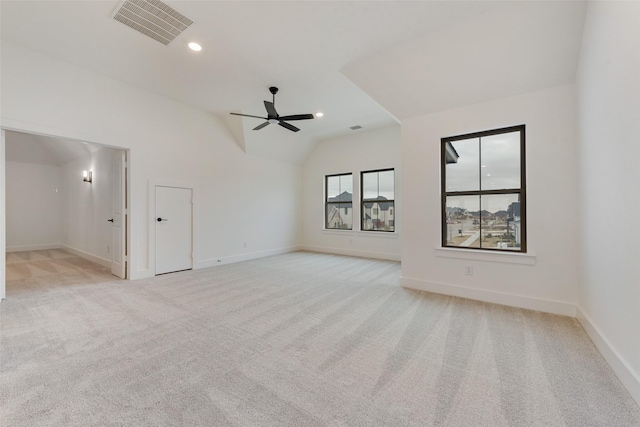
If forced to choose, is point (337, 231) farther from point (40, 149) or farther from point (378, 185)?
point (40, 149)

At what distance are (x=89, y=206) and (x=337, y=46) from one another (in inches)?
266

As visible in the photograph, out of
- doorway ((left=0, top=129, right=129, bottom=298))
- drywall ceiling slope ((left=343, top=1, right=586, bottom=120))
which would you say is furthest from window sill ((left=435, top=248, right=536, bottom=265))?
doorway ((left=0, top=129, right=129, bottom=298))

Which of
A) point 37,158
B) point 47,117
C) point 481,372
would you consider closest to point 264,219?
point 47,117

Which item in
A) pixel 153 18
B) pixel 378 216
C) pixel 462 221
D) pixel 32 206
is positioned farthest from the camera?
pixel 32 206

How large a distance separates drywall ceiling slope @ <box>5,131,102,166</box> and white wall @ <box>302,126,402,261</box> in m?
5.47

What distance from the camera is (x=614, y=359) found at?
6.22 feet

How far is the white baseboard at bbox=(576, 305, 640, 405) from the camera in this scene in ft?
5.35

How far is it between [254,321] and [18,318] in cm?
255

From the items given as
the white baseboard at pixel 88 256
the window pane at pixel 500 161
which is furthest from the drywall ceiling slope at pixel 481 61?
the white baseboard at pixel 88 256

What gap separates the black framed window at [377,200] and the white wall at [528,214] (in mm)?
2484

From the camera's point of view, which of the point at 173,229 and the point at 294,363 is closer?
the point at 294,363

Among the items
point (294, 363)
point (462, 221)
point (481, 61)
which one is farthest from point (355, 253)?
point (294, 363)

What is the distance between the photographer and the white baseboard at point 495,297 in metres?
2.96

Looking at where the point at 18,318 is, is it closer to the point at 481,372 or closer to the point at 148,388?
the point at 148,388
